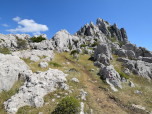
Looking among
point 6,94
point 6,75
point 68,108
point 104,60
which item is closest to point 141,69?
point 104,60

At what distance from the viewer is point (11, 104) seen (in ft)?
27.5

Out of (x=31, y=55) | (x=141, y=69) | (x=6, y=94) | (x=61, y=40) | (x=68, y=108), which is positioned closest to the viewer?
(x=68, y=108)

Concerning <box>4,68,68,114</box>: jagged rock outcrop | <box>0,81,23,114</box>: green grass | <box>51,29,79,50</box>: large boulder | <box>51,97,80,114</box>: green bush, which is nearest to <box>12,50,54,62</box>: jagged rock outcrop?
<box>4,68,68,114</box>: jagged rock outcrop

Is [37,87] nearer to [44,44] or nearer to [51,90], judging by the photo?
[51,90]

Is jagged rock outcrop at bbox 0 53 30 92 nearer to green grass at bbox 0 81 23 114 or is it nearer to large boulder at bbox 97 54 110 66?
green grass at bbox 0 81 23 114

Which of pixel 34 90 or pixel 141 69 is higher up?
pixel 141 69

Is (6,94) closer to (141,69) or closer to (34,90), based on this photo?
(34,90)

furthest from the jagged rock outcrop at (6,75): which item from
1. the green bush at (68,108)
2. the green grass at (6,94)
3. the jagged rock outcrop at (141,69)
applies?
the jagged rock outcrop at (141,69)

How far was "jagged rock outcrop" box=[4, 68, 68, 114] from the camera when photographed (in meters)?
8.64

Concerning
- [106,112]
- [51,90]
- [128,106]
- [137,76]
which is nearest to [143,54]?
[137,76]

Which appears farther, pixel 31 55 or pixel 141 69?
pixel 31 55

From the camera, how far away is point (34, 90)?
10602mm

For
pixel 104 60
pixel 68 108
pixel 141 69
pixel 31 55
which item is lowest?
pixel 68 108

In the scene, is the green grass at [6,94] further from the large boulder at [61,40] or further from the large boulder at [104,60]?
the large boulder at [61,40]
